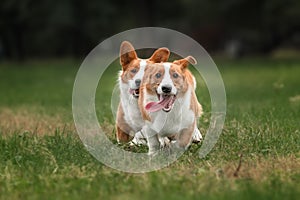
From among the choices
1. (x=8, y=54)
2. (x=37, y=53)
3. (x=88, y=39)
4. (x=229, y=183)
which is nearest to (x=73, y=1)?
(x=88, y=39)

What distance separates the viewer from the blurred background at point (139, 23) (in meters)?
29.7

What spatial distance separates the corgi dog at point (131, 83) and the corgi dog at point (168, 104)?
0.94 feet

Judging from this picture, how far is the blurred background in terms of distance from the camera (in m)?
29.7

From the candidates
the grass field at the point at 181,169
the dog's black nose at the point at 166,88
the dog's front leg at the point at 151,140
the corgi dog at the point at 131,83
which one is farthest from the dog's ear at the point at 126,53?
the dog's black nose at the point at 166,88

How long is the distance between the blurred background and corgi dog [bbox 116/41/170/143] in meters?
20.7

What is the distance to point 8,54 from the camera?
137 ft

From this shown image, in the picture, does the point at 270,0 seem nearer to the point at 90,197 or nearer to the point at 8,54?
the point at 8,54

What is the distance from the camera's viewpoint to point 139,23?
30203 millimetres

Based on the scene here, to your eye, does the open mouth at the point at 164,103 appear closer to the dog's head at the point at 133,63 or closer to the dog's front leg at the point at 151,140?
the dog's front leg at the point at 151,140

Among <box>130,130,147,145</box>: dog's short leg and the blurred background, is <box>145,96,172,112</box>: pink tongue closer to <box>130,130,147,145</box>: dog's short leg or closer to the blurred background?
<box>130,130,147,145</box>: dog's short leg

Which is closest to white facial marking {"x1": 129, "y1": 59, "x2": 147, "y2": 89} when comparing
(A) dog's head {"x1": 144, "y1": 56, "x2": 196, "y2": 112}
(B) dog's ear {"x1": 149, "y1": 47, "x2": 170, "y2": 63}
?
(B) dog's ear {"x1": 149, "y1": 47, "x2": 170, "y2": 63}

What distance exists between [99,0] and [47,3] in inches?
115

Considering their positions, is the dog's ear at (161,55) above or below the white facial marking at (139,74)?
above

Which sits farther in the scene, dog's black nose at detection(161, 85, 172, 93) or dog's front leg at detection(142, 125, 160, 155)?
dog's front leg at detection(142, 125, 160, 155)
